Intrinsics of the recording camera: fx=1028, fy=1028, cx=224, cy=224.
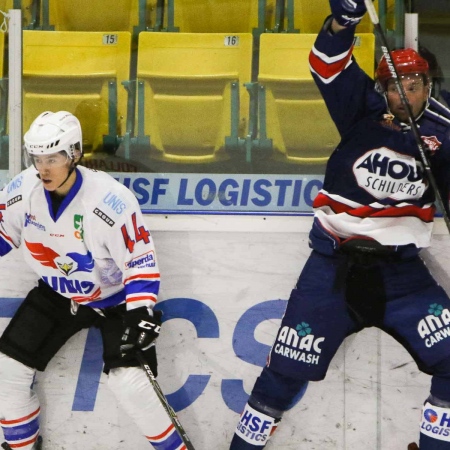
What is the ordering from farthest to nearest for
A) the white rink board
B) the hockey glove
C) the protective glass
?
the white rink board < the protective glass < the hockey glove

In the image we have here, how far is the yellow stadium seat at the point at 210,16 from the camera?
3865 millimetres

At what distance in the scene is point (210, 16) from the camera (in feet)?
12.8

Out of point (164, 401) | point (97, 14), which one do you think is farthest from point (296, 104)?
point (164, 401)

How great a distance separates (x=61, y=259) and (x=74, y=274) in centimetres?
7

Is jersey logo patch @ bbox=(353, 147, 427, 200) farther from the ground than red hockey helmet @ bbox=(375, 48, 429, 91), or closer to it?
closer to it

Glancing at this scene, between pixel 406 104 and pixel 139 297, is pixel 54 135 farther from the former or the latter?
pixel 406 104

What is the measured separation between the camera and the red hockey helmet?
10.7 feet

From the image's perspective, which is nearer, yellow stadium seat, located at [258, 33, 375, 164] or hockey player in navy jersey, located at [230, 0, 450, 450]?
hockey player in navy jersey, located at [230, 0, 450, 450]

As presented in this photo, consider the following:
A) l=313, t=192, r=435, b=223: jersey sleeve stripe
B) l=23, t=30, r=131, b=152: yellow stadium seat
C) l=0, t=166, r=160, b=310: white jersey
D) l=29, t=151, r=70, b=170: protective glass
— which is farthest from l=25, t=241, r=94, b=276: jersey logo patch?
l=313, t=192, r=435, b=223: jersey sleeve stripe

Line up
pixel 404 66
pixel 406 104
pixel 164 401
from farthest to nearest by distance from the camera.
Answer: pixel 164 401, pixel 404 66, pixel 406 104

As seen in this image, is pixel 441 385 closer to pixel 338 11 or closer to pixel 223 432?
pixel 223 432

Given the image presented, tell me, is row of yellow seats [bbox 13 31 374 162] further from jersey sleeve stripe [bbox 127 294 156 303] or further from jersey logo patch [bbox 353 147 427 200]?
jersey sleeve stripe [bbox 127 294 156 303]

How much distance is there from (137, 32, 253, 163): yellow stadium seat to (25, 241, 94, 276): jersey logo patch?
49cm

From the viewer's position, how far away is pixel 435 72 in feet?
11.7
